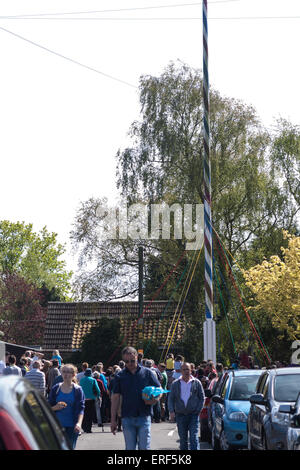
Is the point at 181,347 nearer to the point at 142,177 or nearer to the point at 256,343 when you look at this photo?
the point at 256,343

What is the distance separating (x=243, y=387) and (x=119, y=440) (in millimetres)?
4681

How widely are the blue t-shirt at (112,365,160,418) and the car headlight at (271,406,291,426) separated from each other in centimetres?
145

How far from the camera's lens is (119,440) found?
62.2 ft

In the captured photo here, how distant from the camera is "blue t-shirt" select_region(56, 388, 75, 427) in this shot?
36.2ft

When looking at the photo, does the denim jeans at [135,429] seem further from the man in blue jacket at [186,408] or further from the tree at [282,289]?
the tree at [282,289]

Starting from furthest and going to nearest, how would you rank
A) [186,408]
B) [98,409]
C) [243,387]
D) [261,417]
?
[98,409] < [243,387] < [186,408] < [261,417]

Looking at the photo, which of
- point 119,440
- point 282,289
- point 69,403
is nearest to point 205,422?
point 119,440

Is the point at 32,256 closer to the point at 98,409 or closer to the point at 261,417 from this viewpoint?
the point at 98,409

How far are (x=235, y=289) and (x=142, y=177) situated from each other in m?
6.33

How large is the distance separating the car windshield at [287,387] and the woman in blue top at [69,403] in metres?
2.60

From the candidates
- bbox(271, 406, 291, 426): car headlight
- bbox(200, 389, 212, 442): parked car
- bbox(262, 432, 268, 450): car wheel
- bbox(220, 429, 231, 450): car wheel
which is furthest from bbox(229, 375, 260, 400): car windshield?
bbox(271, 406, 291, 426): car headlight

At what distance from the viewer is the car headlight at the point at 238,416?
14.1 metres

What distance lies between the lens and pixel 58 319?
171 feet
